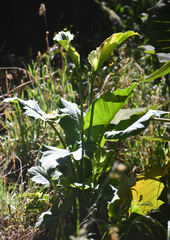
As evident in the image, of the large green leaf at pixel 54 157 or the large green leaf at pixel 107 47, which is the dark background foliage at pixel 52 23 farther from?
the large green leaf at pixel 54 157

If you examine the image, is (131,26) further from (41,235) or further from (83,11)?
(41,235)

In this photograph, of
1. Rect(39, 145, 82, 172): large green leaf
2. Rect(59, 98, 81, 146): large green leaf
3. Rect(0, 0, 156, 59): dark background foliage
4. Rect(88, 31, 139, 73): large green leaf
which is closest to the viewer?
Rect(39, 145, 82, 172): large green leaf

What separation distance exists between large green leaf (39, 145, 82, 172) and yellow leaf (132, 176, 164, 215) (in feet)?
1.23

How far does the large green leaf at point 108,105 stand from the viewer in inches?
66.7

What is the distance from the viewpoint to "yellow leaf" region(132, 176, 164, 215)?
1688mm

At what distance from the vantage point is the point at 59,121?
6.01 feet

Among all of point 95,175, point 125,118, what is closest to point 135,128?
point 125,118

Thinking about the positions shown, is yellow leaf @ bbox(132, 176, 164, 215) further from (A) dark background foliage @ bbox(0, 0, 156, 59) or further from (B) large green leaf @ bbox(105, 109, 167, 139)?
(A) dark background foliage @ bbox(0, 0, 156, 59)

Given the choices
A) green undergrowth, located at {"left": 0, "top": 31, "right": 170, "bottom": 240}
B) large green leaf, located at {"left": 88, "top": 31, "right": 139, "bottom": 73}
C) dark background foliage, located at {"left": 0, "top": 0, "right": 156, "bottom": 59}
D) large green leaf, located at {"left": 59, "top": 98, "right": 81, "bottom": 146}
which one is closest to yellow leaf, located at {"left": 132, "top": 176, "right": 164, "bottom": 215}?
green undergrowth, located at {"left": 0, "top": 31, "right": 170, "bottom": 240}

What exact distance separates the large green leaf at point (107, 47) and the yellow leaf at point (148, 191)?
66 centimetres

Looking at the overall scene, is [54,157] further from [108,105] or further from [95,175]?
[108,105]

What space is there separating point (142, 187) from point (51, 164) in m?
0.54

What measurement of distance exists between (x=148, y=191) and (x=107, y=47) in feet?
2.58

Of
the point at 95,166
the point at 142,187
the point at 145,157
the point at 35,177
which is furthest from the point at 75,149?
the point at 145,157
